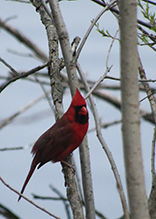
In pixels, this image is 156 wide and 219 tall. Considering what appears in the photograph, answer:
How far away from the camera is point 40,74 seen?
14.3 ft

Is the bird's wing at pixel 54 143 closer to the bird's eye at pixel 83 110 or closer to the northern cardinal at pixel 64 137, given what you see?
the northern cardinal at pixel 64 137

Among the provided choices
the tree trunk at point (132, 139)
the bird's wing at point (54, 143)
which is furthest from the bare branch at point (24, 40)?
the tree trunk at point (132, 139)

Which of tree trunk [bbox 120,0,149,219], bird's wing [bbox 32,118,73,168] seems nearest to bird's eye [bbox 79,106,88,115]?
bird's wing [bbox 32,118,73,168]

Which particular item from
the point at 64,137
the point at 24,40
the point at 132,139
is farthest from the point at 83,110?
the point at 24,40

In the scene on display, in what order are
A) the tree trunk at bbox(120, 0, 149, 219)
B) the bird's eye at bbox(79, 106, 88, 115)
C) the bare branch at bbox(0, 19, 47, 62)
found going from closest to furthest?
the tree trunk at bbox(120, 0, 149, 219)
the bird's eye at bbox(79, 106, 88, 115)
the bare branch at bbox(0, 19, 47, 62)

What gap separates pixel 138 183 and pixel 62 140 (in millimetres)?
1413

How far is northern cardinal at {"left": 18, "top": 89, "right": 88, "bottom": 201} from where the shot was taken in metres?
2.25

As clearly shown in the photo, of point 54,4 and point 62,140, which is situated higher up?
point 54,4

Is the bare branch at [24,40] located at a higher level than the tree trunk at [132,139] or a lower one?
higher

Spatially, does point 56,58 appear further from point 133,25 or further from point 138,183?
point 138,183

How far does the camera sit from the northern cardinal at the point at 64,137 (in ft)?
7.38

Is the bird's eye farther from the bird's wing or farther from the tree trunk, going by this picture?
the tree trunk

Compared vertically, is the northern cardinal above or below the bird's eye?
below

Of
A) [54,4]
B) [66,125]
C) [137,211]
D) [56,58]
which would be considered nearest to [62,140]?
[66,125]
